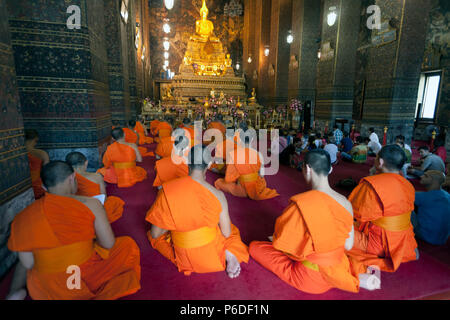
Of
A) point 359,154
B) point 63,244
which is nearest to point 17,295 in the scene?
point 63,244

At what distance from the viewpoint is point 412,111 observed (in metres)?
8.06

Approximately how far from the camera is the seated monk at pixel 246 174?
13.4ft

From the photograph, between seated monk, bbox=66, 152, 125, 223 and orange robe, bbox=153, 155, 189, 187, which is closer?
seated monk, bbox=66, 152, 125, 223

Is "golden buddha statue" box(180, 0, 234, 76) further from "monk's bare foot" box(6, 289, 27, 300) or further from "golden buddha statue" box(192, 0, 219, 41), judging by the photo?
"monk's bare foot" box(6, 289, 27, 300)

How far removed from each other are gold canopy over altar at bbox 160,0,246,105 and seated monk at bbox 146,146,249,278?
14.1 meters

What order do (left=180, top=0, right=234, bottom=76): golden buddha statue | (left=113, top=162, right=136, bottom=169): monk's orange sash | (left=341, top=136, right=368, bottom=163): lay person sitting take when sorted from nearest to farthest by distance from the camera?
(left=113, top=162, right=136, bottom=169): monk's orange sash → (left=341, top=136, right=368, bottom=163): lay person sitting → (left=180, top=0, right=234, bottom=76): golden buddha statue

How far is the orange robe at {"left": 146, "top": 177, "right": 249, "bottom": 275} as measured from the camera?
2.08m

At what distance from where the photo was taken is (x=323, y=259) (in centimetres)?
206

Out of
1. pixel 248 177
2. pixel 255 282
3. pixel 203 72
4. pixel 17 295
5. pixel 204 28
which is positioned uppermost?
pixel 204 28

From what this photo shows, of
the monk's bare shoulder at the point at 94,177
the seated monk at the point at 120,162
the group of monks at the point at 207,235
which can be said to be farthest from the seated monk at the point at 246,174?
the monk's bare shoulder at the point at 94,177

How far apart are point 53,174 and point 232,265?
162 cm

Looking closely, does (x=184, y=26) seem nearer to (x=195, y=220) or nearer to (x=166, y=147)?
(x=166, y=147)

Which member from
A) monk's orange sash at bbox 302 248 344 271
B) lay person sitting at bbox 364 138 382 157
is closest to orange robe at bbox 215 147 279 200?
monk's orange sash at bbox 302 248 344 271
